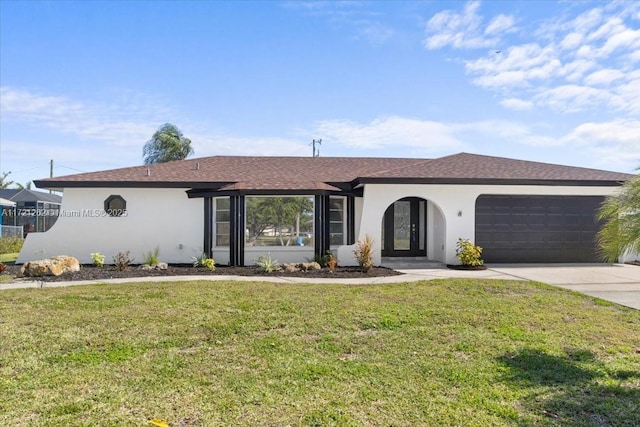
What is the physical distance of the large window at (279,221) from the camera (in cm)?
1358

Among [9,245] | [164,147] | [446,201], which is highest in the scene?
[164,147]

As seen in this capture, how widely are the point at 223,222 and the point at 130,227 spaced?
3.37 metres

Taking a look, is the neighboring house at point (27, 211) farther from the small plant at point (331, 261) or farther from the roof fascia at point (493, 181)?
the roof fascia at point (493, 181)

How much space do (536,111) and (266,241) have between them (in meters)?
11.1

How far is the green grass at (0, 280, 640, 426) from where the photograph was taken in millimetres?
3443

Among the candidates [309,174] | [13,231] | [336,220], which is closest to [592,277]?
[336,220]

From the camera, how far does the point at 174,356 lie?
4.79m

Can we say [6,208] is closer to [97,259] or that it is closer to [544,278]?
[97,259]

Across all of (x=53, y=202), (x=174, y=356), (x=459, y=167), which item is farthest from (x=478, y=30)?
(x=53, y=202)

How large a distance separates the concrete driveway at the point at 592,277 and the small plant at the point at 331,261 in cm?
501

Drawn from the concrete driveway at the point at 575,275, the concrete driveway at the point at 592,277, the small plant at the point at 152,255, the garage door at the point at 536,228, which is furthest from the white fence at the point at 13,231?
the concrete driveway at the point at 592,277

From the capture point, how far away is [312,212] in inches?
537

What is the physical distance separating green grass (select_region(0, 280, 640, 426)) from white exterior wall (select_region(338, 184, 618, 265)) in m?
5.41

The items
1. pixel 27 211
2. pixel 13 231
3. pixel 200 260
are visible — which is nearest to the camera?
pixel 200 260
